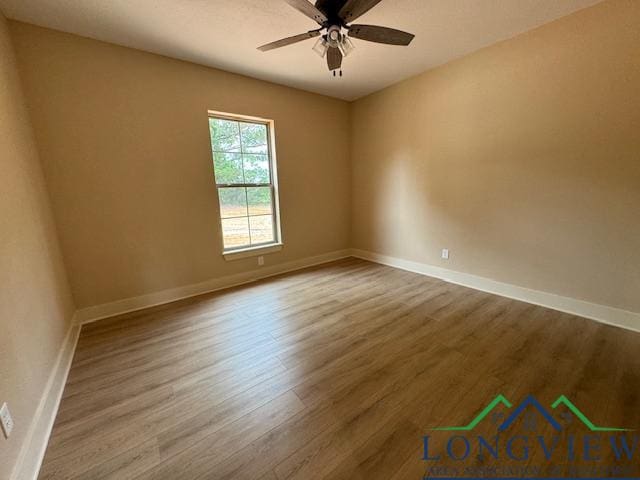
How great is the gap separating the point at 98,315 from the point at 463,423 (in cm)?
324

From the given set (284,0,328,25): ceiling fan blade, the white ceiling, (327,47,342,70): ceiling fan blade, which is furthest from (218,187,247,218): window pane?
(284,0,328,25): ceiling fan blade

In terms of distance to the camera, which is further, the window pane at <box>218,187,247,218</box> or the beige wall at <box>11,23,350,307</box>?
the window pane at <box>218,187,247,218</box>

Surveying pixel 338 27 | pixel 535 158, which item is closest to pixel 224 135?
pixel 338 27

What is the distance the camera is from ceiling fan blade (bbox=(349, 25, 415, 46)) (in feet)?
5.77

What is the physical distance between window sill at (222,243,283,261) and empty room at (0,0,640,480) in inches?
1.1

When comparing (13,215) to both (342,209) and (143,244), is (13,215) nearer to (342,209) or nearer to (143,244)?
(143,244)

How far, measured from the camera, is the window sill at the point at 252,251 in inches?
130

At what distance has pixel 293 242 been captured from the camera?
3904 mm

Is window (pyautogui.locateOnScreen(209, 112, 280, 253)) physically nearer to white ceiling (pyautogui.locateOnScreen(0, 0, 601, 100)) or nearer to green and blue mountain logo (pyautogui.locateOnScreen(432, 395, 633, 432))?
white ceiling (pyautogui.locateOnScreen(0, 0, 601, 100))

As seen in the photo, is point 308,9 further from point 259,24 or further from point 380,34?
point 259,24

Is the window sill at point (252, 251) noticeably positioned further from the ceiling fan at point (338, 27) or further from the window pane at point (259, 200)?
the ceiling fan at point (338, 27)

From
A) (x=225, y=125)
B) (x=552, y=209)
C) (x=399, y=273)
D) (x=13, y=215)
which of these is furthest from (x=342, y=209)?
(x=13, y=215)

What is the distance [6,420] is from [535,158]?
401 centimetres

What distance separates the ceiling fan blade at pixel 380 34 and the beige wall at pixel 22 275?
2384mm
